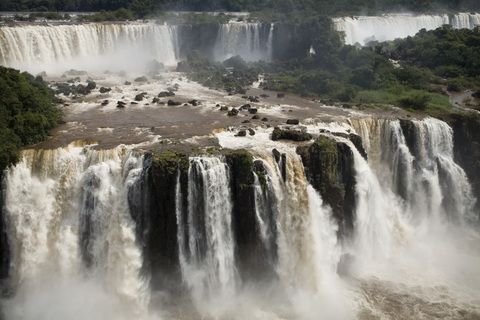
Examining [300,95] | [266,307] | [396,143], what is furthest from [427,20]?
[266,307]

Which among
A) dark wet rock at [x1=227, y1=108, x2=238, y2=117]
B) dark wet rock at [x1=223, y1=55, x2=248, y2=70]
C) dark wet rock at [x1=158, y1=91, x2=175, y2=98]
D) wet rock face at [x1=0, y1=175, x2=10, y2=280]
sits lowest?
wet rock face at [x1=0, y1=175, x2=10, y2=280]

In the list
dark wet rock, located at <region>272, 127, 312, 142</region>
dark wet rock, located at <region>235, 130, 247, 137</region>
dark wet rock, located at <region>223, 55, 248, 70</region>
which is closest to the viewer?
dark wet rock, located at <region>272, 127, 312, 142</region>

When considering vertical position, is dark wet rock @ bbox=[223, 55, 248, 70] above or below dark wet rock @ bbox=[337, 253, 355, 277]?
above

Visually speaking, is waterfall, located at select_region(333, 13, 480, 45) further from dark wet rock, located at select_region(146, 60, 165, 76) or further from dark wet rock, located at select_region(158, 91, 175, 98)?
dark wet rock, located at select_region(158, 91, 175, 98)

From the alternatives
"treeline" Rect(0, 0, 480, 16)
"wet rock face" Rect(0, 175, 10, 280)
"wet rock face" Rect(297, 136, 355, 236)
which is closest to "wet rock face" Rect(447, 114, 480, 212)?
"wet rock face" Rect(297, 136, 355, 236)

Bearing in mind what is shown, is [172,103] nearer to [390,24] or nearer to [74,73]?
[74,73]

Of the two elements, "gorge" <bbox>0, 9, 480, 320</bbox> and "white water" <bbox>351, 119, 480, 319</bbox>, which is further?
"white water" <bbox>351, 119, 480, 319</bbox>

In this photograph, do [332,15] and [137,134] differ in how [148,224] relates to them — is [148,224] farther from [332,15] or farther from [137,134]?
[332,15]
